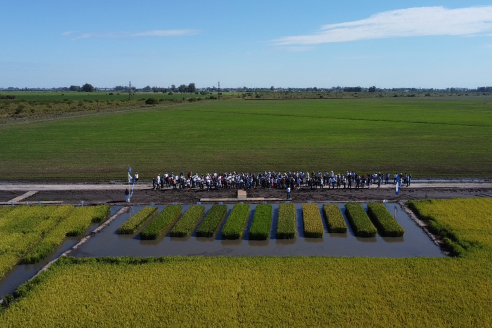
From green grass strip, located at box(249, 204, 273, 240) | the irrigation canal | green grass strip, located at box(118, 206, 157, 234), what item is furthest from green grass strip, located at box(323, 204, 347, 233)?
green grass strip, located at box(118, 206, 157, 234)

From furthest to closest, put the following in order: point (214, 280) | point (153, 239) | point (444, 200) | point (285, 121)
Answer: point (285, 121)
point (444, 200)
point (153, 239)
point (214, 280)

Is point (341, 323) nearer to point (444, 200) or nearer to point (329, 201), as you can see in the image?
point (329, 201)

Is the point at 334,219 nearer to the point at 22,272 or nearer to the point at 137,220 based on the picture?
the point at 137,220

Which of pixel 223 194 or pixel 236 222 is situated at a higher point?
pixel 223 194

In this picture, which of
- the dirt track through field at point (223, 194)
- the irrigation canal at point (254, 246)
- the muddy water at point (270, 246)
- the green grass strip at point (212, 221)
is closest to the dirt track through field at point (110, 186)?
the dirt track through field at point (223, 194)

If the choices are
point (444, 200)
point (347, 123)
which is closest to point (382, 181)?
point (444, 200)

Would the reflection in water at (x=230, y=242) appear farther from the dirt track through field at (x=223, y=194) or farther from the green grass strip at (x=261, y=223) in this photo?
the dirt track through field at (x=223, y=194)

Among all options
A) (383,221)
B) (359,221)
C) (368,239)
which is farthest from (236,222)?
(383,221)
